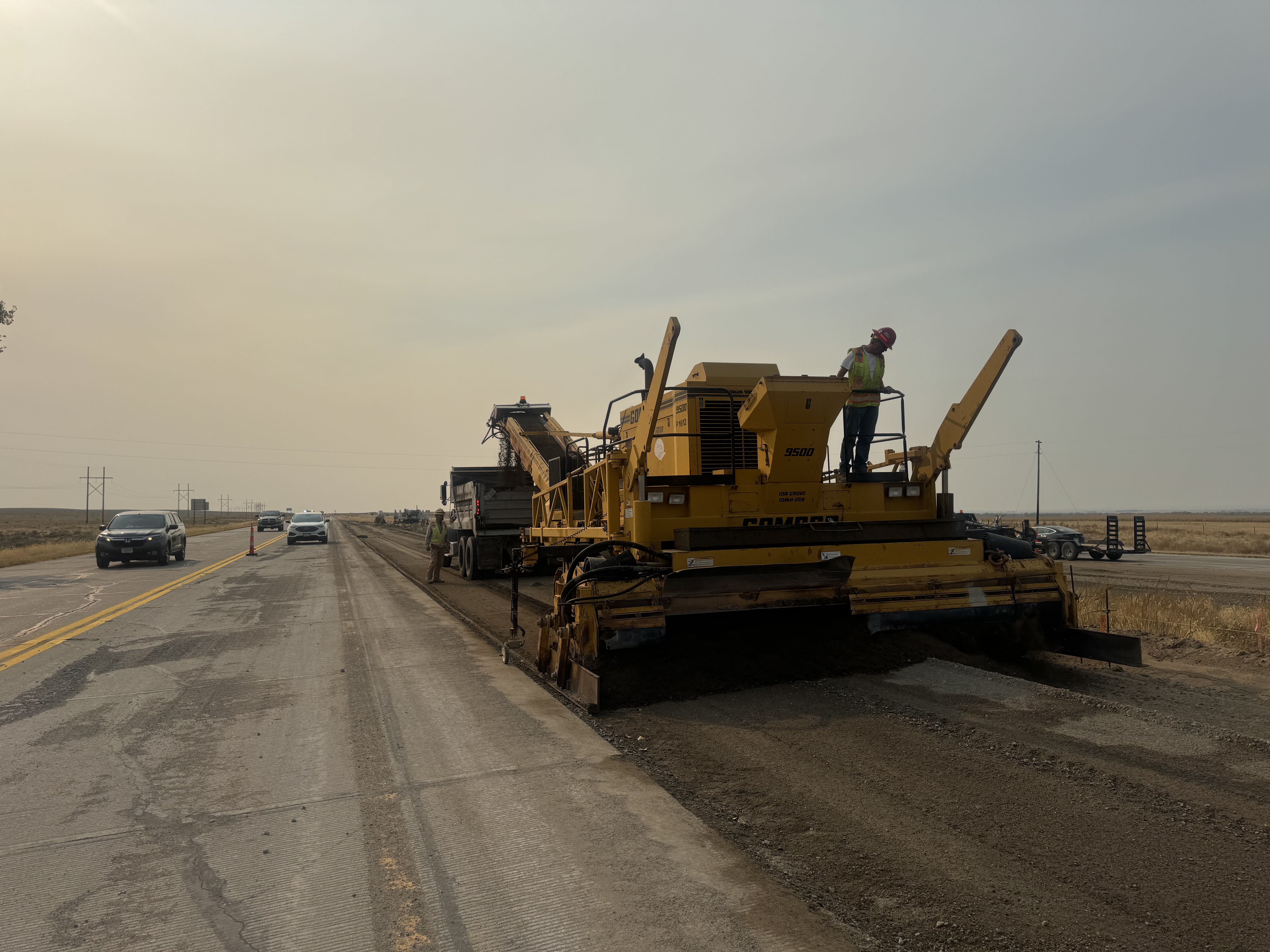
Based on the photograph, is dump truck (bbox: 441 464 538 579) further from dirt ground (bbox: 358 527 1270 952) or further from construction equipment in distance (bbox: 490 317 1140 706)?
dirt ground (bbox: 358 527 1270 952)

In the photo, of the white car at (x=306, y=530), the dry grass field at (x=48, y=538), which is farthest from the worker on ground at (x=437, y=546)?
the white car at (x=306, y=530)

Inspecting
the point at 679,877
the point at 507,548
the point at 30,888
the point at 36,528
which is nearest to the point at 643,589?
the point at 679,877

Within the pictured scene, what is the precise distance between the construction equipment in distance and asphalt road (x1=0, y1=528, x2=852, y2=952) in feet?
3.71

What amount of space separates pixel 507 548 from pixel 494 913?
650 inches

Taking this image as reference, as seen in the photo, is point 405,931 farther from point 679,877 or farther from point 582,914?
point 679,877

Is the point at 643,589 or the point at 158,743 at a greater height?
the point at 643,589

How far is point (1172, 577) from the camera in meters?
19.9

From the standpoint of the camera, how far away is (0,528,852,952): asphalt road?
10.1 feet

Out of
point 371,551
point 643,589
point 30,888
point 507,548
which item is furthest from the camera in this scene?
point 371,551

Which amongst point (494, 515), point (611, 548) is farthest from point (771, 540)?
point (494, 515)

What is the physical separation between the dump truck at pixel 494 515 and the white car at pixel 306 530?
2459cm

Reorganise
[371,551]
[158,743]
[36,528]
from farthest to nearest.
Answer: [36,528] < [371,551] < [158,743]

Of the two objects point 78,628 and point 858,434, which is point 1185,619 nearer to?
point 858,434

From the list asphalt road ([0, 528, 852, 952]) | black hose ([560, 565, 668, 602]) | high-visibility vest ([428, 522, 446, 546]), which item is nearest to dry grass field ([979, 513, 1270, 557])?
high-visibility vest ([428, 522, 446, 546])
